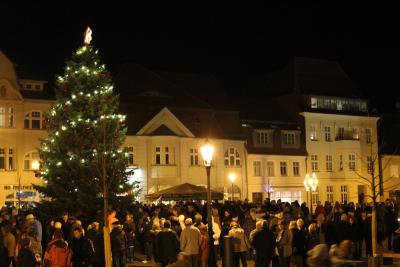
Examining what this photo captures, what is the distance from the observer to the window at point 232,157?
5500 centimetres

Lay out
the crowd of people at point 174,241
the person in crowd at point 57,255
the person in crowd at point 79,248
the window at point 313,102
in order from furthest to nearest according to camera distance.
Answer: the window at point 313,102 → the person in crowd at point 79,248 → the crowd of people at point 174,241 → the person in crowd at point 57,255

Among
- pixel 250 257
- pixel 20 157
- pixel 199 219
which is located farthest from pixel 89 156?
pixel 20 157

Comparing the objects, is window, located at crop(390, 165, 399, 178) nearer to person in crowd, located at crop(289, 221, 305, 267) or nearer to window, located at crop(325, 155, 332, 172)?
window, located at crop(325, 155, 332, 172)

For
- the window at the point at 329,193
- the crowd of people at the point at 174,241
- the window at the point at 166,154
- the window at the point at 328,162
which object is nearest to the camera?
the crowd of people at the point at 174,241

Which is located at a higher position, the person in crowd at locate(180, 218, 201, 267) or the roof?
the roof

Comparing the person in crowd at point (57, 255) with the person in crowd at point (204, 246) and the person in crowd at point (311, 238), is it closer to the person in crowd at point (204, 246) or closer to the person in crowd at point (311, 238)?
the person in crowd at point (204, 246)

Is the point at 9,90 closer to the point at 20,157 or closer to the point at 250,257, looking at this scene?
the point at 20,157

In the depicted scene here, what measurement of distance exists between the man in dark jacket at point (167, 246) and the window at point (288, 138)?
41.6 meters

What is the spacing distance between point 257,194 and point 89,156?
89.5 ft

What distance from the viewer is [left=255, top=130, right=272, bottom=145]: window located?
5822 centimetres

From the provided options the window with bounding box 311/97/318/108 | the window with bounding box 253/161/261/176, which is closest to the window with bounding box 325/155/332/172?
the window with bounding box 311/97/318/108

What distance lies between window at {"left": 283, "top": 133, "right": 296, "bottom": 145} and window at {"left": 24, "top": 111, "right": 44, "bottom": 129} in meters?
22.5

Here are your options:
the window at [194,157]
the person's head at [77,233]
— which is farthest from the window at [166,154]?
the person's head at [77,233]

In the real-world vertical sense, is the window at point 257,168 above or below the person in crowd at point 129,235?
above
